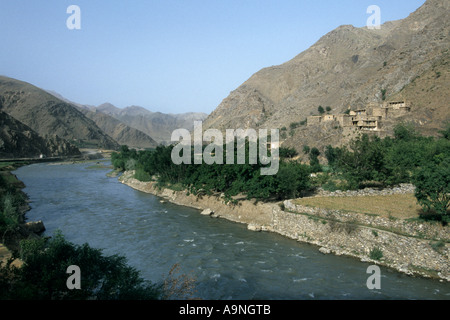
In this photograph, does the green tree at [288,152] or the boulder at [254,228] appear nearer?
the boulder at [254,228]

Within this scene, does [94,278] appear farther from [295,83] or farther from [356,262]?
[295,83]

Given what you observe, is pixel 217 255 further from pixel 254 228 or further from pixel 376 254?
pixel 376 254

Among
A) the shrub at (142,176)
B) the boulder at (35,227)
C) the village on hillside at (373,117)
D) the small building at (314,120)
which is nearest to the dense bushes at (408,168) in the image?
the village on hillside at (373,117)

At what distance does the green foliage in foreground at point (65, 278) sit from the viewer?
11.0 metres

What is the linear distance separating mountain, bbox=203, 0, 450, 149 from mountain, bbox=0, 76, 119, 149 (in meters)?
72.8

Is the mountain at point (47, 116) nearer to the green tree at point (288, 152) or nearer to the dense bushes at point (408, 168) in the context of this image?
the green tree at point (288, 152)

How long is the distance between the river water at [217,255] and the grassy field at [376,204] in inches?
173

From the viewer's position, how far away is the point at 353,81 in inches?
3590

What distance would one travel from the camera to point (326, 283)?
57.0 feet

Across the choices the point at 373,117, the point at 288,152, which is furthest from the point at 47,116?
the point at 373,117

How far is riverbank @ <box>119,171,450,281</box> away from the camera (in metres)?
18.5

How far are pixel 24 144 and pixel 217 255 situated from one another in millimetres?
103658

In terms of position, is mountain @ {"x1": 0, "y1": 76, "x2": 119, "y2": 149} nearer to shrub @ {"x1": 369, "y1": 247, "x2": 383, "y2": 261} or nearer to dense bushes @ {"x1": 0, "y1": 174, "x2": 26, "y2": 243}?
dense bushes @ {"x1": 0, "y1": 174, "x2": 26, "y2": 243}
